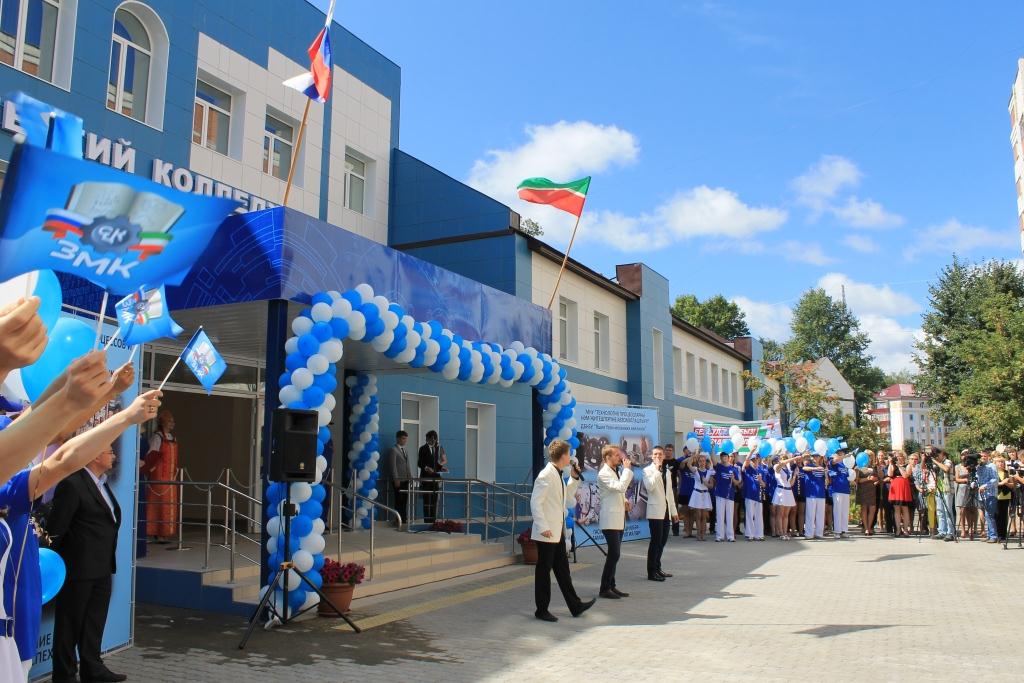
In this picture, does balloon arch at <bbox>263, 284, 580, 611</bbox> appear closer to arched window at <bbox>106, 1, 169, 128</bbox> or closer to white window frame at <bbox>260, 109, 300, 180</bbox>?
arched window at <bbox>106, 1, 169, 128</bbox>

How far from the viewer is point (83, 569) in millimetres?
5957

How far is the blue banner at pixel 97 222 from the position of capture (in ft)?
11.4

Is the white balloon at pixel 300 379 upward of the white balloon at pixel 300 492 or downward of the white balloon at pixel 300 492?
upward

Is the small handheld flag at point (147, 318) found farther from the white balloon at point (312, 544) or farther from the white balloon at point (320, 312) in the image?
the white balloon at point (312, 544)

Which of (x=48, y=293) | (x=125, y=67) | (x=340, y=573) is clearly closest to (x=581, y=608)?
(x=340, y=573)

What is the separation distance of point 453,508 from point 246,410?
468 centimetres

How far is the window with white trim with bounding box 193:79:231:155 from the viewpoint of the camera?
45.5 feet

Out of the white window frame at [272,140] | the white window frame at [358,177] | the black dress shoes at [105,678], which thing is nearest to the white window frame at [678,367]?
the white window frame at [358,177]

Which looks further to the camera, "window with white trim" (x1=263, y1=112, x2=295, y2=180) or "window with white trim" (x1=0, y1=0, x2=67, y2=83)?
"window with white trim" (x1=263, y1=112, x2=295, y2=180)

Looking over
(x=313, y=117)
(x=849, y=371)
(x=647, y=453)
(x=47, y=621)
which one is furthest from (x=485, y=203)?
(x=849, y=371)

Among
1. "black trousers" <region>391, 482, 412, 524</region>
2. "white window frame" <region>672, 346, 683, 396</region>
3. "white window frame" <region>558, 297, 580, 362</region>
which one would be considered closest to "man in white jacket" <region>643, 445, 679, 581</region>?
"black trousers" <region>391, 482, 412, 524</region>

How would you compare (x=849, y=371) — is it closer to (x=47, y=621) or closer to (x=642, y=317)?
(x=642, y=317)

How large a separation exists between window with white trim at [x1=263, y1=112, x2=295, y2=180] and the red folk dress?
19.4 feet

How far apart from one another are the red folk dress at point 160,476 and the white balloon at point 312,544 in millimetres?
3903
